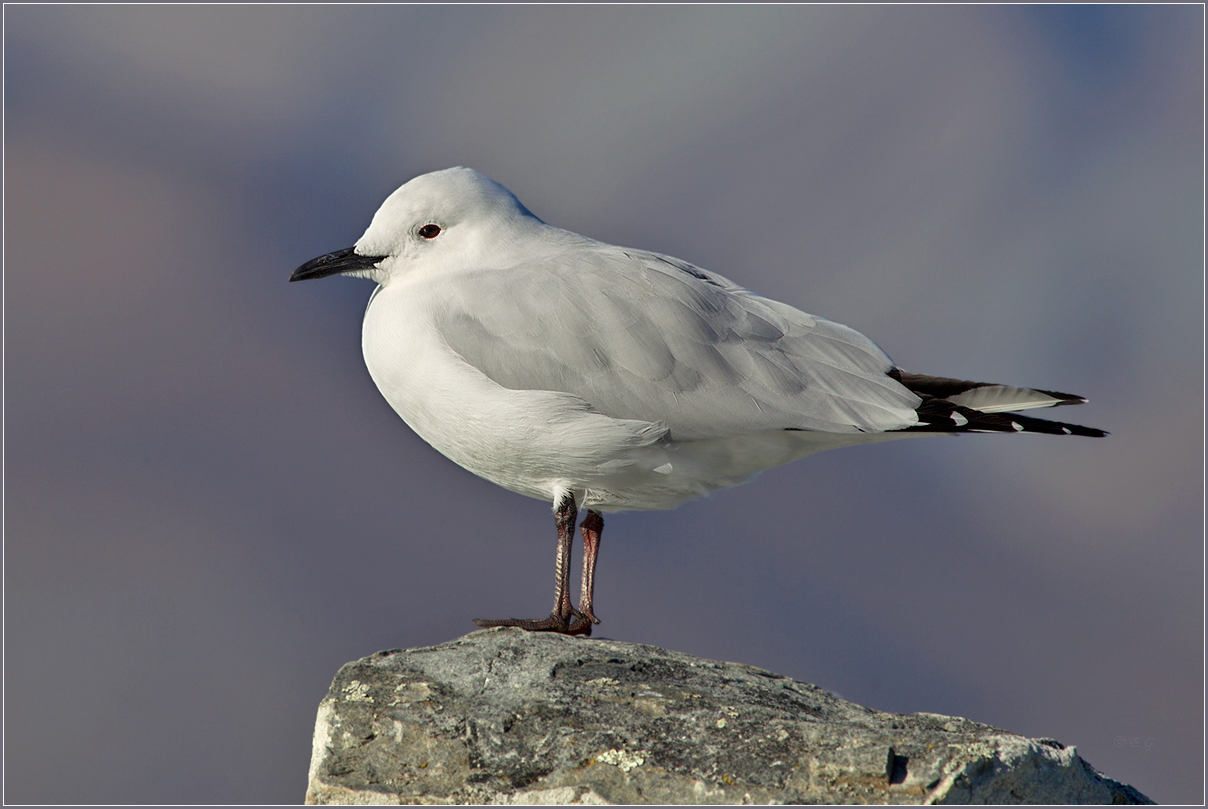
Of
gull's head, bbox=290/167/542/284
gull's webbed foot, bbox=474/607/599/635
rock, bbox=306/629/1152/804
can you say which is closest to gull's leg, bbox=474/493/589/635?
gull's webbed foot, bbox=474/607/599/635

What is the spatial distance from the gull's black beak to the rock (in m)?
2.30

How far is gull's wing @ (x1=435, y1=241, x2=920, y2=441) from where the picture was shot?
5.38 metres

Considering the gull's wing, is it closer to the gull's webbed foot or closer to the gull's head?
the gull's head

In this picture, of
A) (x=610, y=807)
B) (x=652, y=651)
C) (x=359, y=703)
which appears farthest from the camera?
(x=652, y=651)

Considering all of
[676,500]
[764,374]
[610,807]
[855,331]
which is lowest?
[610,807]

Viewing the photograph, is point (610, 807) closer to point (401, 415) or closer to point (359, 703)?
point (359, 703)

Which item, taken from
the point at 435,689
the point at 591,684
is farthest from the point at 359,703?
the point at 591,684

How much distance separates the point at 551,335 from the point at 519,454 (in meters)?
0.65

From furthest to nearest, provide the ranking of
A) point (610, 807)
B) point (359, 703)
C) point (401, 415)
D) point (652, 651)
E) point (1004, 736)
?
point (401, 415) → point (652, 651) → point (359, 703) → point (1004, 736) → point (610, 807)

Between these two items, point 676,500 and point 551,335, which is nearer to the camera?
point 551,335

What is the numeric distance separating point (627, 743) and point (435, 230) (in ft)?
10.4

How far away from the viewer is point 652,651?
17.4 ft

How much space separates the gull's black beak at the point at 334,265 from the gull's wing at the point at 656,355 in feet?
2.18

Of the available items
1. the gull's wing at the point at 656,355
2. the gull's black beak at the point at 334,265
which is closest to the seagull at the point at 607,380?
the gull's wing at the point at 656,355
